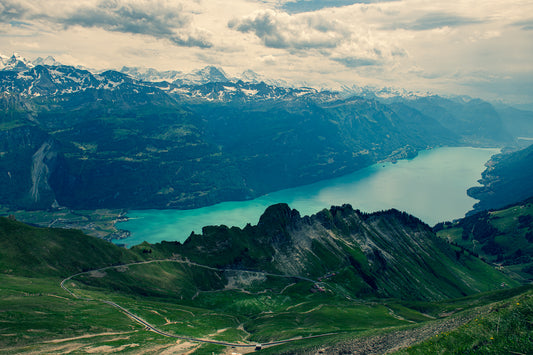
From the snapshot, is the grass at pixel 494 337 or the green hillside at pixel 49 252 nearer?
the grass at pixel 494 337

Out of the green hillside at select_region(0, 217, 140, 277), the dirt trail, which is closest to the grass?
the dirt trail

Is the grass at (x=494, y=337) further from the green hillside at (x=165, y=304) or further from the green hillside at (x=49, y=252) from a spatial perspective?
the green hillside at (x=49, y=252)

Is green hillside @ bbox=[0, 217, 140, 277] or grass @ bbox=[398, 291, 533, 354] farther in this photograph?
green hillside @ bbox=[0, 217, 140, 277]

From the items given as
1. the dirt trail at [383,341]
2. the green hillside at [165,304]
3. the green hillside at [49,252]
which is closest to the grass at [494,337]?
the green hillside at [165,304]

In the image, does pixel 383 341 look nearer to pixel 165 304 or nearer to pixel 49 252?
pixel 165 304

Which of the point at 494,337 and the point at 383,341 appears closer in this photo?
the point at 494,337

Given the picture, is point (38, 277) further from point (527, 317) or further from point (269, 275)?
point (527, 317)

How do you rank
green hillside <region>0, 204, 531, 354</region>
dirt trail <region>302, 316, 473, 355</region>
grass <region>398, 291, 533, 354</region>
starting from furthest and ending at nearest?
green hillside <region>0, 204, 531, 354</region> < dirt trail <region>302, 316, 473, 355</region> < grass <region>398, 291, 533, 354</region>

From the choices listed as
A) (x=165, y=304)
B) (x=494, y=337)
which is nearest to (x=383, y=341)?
(x=494, y=337)

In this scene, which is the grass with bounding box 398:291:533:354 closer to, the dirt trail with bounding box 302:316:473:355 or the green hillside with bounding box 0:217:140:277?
the dirt trail with bounding box 302:316:473:355

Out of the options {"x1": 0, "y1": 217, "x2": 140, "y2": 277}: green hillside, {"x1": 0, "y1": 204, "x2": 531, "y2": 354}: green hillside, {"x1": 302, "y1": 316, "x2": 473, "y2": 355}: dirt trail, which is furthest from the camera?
{"x1": 0, "y1": 217, "x2": 140, "y2": 277}: green hillside

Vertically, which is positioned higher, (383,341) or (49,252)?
(49,252)
